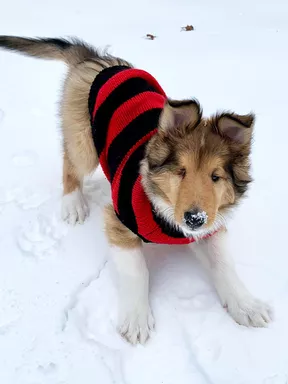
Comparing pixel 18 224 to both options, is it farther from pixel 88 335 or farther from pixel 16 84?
pixel 16 84

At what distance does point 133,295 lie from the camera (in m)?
2.73

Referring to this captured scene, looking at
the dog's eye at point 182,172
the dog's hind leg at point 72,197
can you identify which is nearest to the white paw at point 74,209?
the dog's hind leg at point 72,197

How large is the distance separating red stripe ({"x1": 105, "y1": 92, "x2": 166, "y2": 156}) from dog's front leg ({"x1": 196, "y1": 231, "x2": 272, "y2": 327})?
2.94 feet

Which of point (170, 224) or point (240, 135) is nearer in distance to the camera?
point (240, 135)

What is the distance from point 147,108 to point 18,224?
121 cm

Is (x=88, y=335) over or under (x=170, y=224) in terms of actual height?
under

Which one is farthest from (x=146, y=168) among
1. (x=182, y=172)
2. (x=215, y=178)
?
(x=215, y=178)

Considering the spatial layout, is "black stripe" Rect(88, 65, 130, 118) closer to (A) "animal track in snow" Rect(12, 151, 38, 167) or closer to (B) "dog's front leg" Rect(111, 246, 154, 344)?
(A) "animal track in snow" Rect(12, 151, 38, 167)

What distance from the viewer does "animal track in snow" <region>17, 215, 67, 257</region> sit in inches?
122

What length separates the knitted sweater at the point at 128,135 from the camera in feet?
8.84

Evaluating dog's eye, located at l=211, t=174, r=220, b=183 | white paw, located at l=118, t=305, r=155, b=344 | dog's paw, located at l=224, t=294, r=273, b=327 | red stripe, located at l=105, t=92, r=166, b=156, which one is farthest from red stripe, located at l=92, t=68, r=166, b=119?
dog's paw, located at l=224, t=294, r=273, b=327

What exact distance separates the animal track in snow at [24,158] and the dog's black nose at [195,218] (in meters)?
2.06

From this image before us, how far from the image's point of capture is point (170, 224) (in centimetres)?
267

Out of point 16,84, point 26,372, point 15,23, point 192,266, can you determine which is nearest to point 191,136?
point 192,266
